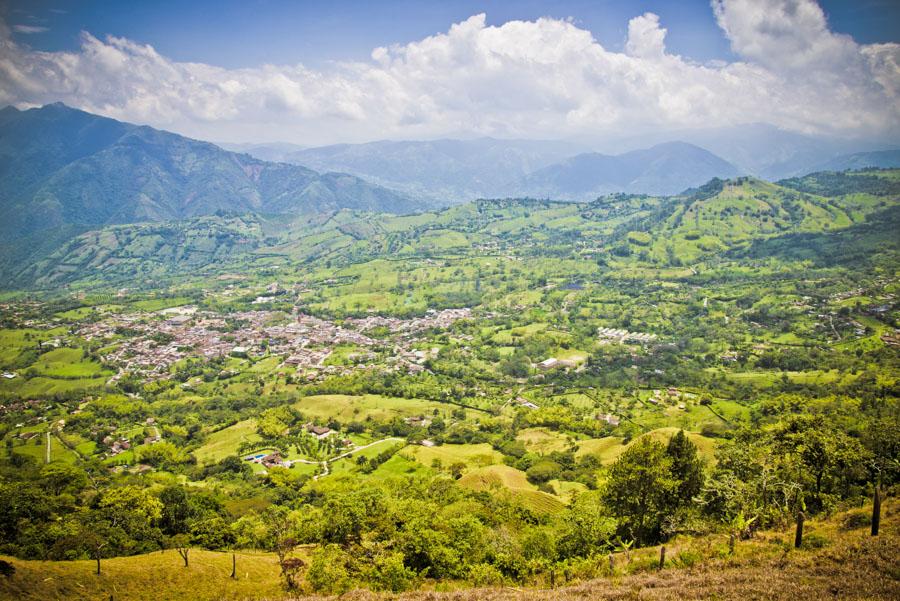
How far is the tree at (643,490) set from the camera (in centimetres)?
2784

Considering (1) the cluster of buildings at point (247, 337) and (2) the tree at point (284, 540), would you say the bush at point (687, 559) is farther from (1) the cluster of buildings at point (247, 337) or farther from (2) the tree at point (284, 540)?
(1) the cluster of buildings at point (247, 337)

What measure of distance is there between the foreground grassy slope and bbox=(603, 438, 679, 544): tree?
300cm

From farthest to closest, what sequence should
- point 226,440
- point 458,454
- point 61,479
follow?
1. point 226,440
2. point 458,454
3. point 61,479

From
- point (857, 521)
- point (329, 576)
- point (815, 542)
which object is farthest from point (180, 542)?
point (857, 521)

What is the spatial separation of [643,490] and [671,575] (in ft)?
35.7

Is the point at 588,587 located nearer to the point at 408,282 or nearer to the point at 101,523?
the point at 101,523

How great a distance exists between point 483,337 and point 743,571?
9393cm

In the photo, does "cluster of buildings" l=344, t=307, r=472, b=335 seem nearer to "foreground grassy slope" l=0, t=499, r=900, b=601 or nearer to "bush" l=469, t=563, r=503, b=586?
"foreground grassy slope" l=0, t=499, r=900, b=601

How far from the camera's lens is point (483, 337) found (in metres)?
111

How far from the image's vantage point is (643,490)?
92.4 ft

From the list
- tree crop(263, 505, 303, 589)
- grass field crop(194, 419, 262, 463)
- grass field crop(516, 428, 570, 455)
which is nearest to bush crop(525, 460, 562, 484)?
grass field crop(516, 428, 570, 455)

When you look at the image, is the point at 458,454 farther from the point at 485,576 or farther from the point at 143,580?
the point at 143,580

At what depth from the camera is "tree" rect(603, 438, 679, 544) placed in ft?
91.4

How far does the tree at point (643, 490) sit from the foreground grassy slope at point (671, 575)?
300 cm
